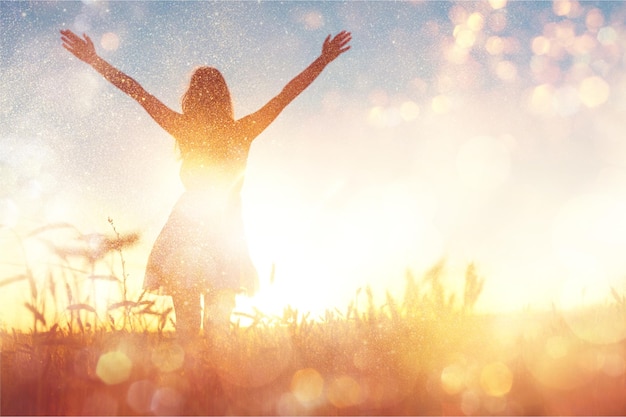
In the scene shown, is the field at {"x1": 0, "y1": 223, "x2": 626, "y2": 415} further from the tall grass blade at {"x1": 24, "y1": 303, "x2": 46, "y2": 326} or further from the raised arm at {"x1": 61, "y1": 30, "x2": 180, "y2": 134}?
the raised arm at {"x1": 61, "y1": 30, "x2": 180, "y2": 134}

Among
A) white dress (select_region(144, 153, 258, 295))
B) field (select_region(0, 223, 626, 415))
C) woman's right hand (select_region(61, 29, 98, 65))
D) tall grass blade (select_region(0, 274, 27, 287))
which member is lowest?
field (select_region(0, 223, 626, 415))

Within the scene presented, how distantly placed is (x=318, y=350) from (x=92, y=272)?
154 cm

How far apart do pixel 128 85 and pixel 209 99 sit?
67 cm

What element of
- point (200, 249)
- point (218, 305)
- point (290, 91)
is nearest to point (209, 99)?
point (290, 91)

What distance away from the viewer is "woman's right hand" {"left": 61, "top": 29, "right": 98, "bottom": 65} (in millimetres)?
4914

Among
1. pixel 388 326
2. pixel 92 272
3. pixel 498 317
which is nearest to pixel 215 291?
pixel 92 272

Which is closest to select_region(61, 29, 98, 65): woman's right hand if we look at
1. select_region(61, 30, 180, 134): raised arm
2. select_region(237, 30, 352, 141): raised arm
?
select_region(61, 30, 180, 134): raised arm

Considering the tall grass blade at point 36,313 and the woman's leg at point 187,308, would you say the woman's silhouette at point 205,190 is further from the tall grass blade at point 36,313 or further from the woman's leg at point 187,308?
the tall grass blade at point 36,313

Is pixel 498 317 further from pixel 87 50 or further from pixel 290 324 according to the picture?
pixel 87 50

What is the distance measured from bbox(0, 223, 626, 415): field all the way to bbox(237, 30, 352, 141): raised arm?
5.12 ft

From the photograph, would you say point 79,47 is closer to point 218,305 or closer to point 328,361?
point 218,305

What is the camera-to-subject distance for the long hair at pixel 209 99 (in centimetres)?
477

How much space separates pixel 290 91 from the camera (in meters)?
4.86

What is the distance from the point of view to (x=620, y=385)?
2.71 metres
